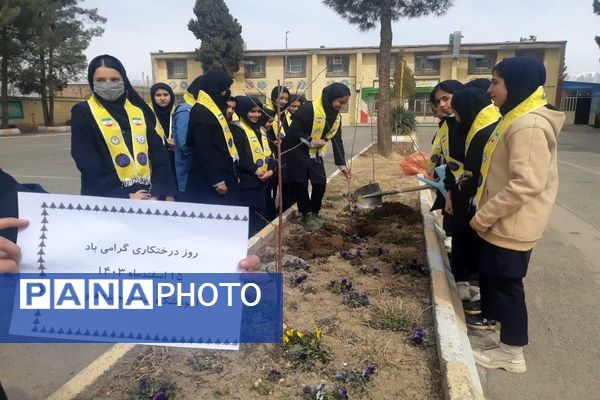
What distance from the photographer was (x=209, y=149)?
3529 mm

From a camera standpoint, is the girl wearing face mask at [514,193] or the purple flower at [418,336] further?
the purple flower at [418,336]

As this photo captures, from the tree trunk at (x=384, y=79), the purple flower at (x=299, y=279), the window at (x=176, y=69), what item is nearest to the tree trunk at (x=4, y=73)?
the window at (x=176, y=69)

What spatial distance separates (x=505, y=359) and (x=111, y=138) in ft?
8.84

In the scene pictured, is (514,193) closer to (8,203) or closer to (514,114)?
(514,114)

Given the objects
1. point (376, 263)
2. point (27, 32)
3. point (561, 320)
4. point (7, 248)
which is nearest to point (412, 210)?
point (376, 263)

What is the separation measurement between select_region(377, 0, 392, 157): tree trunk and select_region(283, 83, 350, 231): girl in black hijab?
7.40 meters

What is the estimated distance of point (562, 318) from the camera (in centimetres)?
318

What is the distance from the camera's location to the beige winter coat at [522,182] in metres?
2.26

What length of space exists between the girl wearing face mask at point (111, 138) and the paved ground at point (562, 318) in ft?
7.90

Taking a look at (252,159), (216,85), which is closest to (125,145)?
(216,85)

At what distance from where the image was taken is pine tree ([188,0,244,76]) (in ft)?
112

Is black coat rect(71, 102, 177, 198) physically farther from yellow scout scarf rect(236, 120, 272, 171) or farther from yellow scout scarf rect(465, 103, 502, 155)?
yellow scout scarf rect(465, 103, 502, 155)

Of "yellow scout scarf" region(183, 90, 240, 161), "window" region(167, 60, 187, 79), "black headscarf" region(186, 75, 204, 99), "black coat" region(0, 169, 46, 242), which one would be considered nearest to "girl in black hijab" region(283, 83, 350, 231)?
"yellow scout scarf" region(183, 90, 240, 161)

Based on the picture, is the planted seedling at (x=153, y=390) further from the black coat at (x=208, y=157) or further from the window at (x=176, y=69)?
the window at (x=176, y=69)
